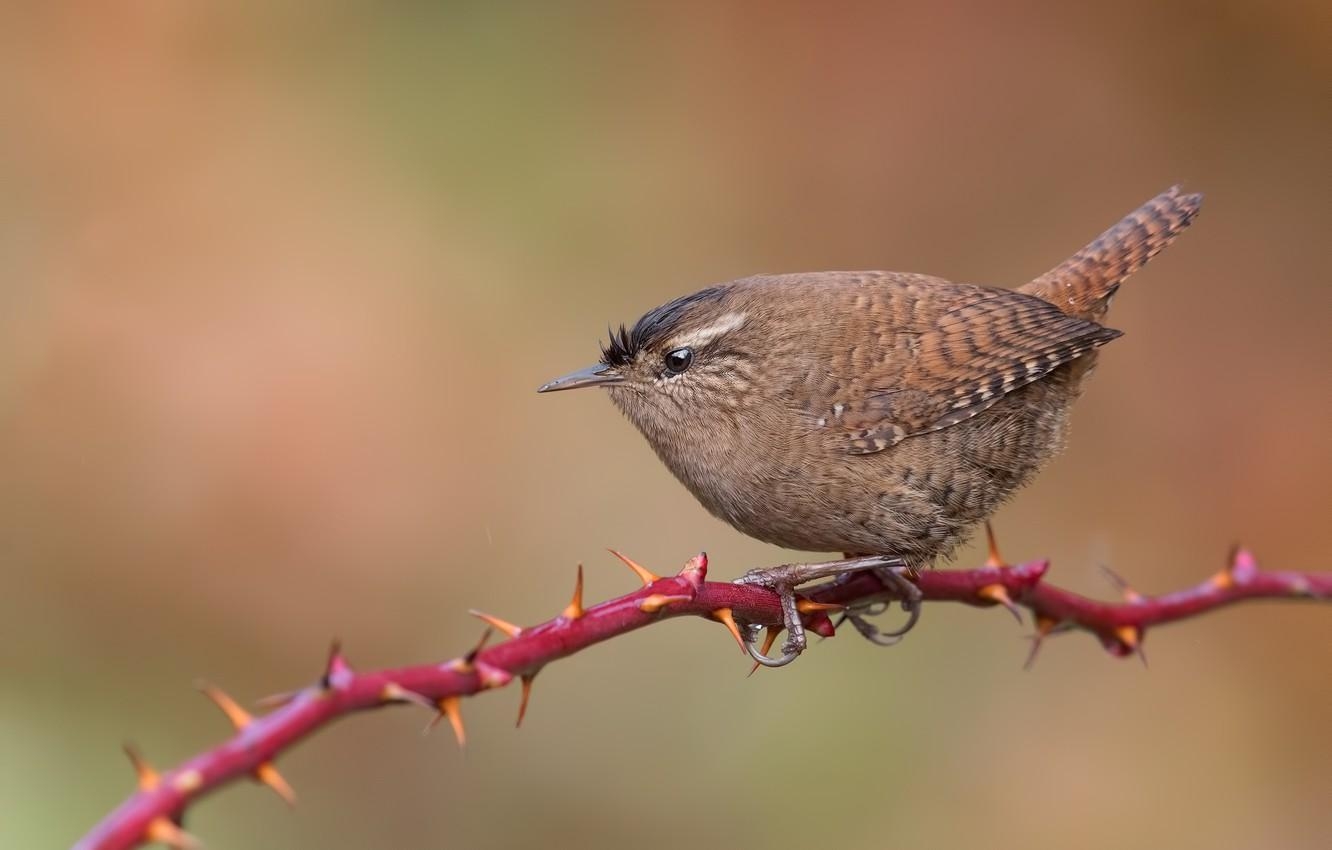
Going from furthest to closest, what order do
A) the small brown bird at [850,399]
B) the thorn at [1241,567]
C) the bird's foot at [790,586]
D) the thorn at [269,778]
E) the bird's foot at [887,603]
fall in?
1. the small brown bird at [850,399]
2. the bird's foot at [887,603]
3. the bird's foot at [790,586]
4. the thorn at [1241,567]
5. the thorn at [269,778]

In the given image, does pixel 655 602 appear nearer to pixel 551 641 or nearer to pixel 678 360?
pixel 551 641

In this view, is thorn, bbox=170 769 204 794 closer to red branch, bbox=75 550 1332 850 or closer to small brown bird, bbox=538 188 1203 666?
red branch, bbox=75 550 1332 850

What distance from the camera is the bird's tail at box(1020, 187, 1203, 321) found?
14.3 ft

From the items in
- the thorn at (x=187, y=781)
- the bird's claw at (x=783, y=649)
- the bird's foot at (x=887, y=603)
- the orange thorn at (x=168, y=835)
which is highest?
the thorn at (x=187, y=781)

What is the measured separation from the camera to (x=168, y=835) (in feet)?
5.09

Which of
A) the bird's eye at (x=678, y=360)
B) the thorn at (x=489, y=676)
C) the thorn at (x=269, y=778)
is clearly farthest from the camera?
the bird's eye at (x=678, y=360)

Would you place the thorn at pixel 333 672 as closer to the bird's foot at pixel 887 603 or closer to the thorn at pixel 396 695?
the thorn at pixel 396 695

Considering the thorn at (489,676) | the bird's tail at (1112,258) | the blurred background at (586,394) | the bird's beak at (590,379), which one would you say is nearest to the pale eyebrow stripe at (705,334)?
the bird's beak at (590,379)

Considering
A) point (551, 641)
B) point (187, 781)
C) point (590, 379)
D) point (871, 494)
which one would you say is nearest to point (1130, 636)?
point (871, 494)

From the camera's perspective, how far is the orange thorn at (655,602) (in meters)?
2.20

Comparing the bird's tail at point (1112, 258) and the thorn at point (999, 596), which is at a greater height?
the bird's tail at point (1112, 258)

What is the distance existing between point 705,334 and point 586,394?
122 inches

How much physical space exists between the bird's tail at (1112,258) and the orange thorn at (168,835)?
344 centimetres

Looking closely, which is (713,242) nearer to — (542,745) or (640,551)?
(640,551)
